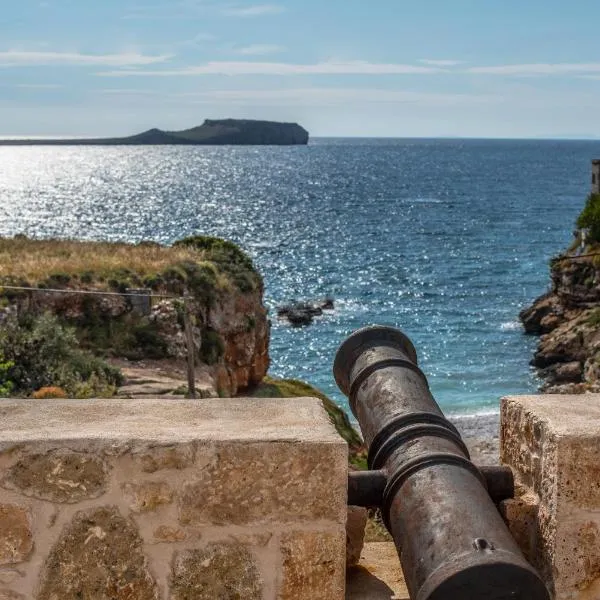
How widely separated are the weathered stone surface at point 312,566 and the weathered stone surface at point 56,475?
1.90ft

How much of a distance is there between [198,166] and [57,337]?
146048 millimetres

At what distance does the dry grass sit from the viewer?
64.8 feet

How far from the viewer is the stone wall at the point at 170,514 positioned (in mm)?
2611

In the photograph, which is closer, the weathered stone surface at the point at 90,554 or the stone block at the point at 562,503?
the weathered stone surface at the point at 90,554

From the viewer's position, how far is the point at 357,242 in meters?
64.9

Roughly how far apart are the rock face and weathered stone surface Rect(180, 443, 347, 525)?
24.3m

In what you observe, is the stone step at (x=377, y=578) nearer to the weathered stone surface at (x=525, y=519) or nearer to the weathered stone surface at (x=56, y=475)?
the weathered stone surface at (x=525, y=519)

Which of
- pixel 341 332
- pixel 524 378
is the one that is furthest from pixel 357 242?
pixel 524 378

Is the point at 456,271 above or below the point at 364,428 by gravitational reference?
below

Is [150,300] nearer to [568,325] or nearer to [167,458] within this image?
[167,458]

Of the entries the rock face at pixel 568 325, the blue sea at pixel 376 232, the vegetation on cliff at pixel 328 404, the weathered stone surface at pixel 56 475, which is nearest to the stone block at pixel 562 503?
the weathered stone surface at pixel 56 475

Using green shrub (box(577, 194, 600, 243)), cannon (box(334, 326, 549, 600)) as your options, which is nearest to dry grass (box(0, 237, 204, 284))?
cannon (box(334, 326, 549, 600))

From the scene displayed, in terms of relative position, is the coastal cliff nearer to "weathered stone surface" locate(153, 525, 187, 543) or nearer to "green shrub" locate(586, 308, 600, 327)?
"green shrub" locate(586, 308, 600, 327)

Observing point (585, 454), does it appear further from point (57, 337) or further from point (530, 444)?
point (57, 337)
